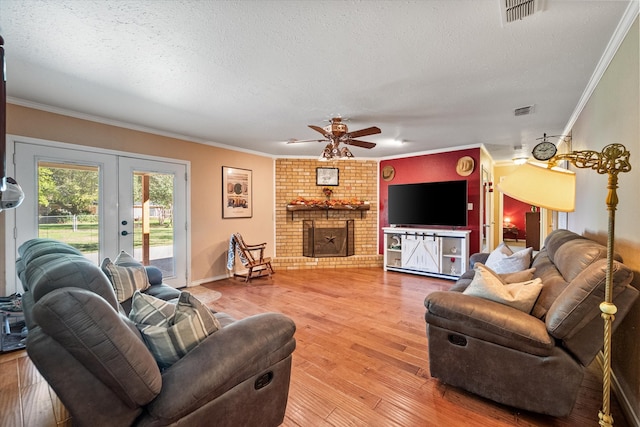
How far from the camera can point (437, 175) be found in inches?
213

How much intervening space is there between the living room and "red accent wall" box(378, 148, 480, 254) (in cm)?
2

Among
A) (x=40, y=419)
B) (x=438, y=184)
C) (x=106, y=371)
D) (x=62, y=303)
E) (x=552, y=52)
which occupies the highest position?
(x=552, y=52)

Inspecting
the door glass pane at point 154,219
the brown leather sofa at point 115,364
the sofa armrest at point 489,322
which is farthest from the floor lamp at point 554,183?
the door glass pane at point 154,219

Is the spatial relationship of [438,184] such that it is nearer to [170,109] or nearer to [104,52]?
[170,109]

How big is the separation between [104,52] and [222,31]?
963mm

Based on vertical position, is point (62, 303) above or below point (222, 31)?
below

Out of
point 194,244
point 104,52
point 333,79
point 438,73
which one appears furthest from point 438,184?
point 104,52

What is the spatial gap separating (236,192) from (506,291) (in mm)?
4499

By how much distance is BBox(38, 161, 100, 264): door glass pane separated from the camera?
3146mm

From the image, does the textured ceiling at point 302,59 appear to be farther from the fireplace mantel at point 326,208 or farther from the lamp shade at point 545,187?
the fireplace mantel at point 326,208

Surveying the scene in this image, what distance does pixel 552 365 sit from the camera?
60.3 inches

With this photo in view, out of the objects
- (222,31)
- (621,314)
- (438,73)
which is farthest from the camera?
(438,73)

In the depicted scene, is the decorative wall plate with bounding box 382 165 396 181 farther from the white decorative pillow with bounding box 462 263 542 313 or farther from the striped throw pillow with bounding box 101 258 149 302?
the striped throw pillow with bounding box 101 258 149 302

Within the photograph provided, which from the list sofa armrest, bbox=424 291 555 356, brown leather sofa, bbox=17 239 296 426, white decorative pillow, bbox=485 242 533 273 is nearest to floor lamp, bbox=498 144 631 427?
sofa armrest, bbox=424 291 555 356
